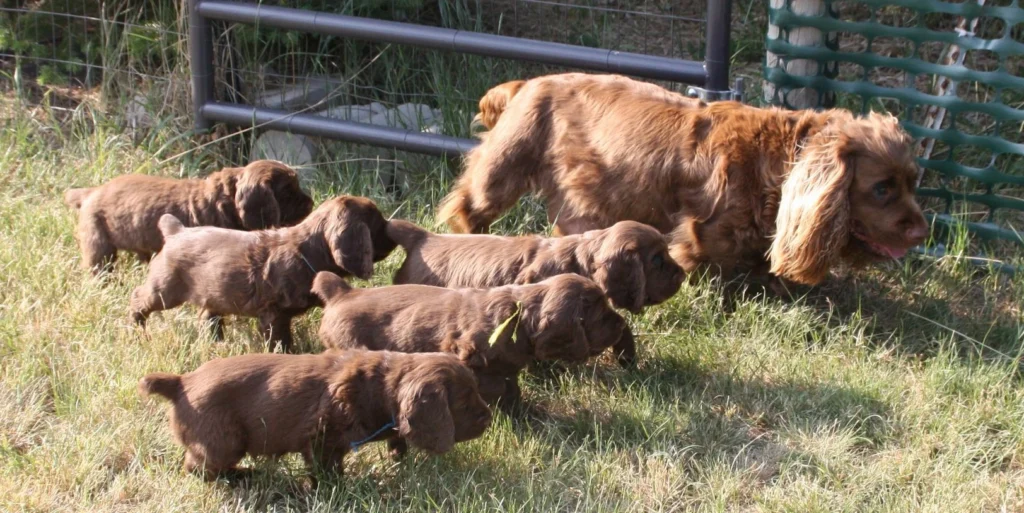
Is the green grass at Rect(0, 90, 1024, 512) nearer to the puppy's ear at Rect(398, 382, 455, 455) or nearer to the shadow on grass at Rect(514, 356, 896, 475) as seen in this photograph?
the shadow on grass at Rect(514, 356, 896, 475)

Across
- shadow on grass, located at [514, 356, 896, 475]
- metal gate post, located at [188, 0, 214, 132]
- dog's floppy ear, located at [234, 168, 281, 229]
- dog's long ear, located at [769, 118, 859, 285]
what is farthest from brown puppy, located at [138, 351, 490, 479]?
metal gate post, located at [188, 0, 214, 132]

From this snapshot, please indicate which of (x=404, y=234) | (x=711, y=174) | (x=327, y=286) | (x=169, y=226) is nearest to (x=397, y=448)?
(x=327, y=286)

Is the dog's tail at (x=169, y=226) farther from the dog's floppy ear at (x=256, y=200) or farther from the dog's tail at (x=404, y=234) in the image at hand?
the dog's tail at (x=404, y=234)

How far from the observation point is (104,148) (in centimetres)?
693

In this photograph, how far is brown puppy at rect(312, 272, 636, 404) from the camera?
14.3ft

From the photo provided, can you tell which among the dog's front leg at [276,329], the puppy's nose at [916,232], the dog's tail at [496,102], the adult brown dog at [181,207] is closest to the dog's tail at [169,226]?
the adult brown dog at [181,207]

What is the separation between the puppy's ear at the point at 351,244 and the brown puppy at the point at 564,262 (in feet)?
0.58

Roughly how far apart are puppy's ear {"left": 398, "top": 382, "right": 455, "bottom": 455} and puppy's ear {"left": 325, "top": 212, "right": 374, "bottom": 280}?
1.16 m

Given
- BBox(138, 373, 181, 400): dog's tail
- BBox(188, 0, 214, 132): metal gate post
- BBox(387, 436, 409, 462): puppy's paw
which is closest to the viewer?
BBox(138, 373, 181, 400): dog's tail

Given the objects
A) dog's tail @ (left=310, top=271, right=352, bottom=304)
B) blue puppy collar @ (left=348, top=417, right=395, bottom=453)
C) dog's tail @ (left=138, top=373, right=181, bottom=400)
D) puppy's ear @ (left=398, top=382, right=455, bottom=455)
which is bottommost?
blue puppy collar @ (left=348, top=417, right=395, bottom=453)

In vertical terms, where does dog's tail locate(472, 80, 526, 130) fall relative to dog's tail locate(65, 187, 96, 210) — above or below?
above

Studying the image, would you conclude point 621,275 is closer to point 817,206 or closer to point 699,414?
point 699,414

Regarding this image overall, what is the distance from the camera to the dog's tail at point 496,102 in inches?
231

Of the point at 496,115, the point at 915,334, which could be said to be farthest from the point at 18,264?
the point at 915,334
